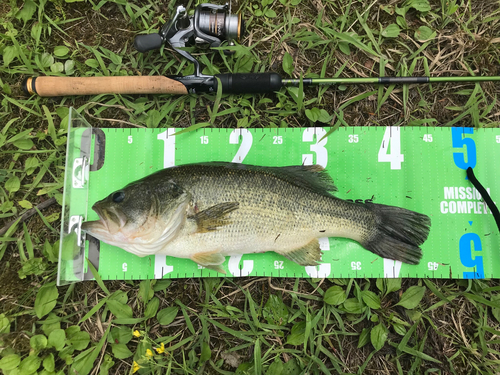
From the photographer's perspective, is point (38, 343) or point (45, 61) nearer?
point (38, 343)

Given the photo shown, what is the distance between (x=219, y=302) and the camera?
288 centimetres

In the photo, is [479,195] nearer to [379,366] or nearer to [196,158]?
[379,366]

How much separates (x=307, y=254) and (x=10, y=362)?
284 centimetres

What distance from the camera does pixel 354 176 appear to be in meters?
2.96

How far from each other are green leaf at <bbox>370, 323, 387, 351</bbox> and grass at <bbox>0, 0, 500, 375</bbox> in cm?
1

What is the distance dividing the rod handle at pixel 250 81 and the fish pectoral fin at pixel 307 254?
1.53 metres

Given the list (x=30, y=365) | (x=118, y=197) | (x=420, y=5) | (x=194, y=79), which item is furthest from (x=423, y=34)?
(x=30, y=365)

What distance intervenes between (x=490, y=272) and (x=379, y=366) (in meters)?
1.38

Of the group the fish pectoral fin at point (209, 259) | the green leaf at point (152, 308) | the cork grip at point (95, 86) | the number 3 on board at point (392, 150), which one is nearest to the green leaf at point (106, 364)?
the green leaf at point (152, 308)

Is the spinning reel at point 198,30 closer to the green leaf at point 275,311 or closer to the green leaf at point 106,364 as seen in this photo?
the green leaf at point 275,311

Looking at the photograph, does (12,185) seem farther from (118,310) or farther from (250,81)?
(250,81)

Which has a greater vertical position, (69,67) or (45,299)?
(69,67)

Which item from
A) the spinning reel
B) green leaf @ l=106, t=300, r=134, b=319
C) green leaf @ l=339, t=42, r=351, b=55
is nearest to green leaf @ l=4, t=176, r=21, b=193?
green leaf @ l=106, t=300, r=134, b=319

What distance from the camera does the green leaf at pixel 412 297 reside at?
282cm
